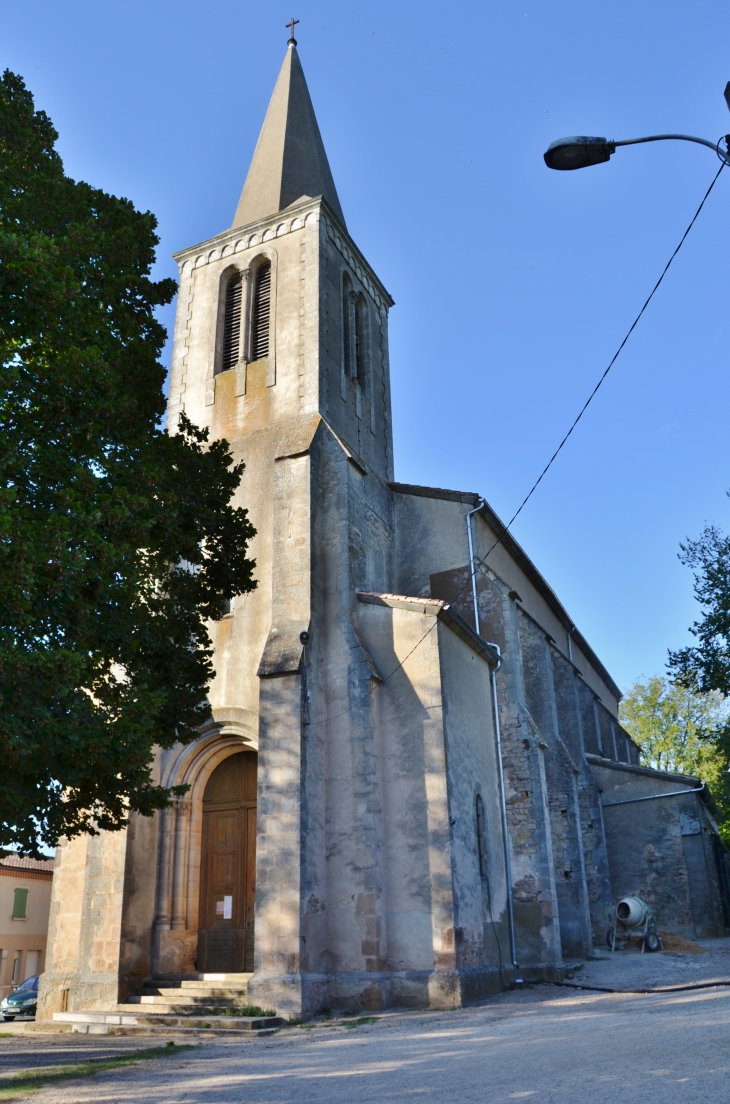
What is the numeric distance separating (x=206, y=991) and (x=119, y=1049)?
10.4 feet

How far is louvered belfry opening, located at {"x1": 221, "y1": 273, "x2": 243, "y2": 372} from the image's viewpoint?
752 inches

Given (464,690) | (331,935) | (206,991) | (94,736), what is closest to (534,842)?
(464,690)

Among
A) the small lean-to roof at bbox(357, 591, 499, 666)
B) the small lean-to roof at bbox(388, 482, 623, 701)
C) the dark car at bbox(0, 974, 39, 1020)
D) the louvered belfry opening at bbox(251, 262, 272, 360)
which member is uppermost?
the louvered belfry opening at bbox(251, 262, 272, 360)

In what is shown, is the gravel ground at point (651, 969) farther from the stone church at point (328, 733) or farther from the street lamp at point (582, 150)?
the street lamp at point (582, 150)

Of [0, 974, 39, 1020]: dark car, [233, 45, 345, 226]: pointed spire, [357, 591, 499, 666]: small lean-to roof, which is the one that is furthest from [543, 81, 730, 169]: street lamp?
[0, 974, 39, 1020]: dark car

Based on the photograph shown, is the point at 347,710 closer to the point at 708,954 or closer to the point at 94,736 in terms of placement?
the point at 94,736

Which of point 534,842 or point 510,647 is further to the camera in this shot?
point 510,647

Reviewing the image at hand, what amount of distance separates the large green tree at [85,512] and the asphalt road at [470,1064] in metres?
2.63

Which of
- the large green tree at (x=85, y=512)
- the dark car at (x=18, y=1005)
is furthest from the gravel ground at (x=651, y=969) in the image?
the dark car at (x=18, y=1005)

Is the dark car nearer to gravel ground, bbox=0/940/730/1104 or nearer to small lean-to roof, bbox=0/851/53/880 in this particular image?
small lean-to roof, bbox=0/851/53/880

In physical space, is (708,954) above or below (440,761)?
below

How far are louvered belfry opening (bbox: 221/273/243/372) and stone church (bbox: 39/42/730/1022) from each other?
0.05 m

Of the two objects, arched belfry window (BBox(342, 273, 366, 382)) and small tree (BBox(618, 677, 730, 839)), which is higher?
arched belfry window (BBox(342, 273, 366, 382))

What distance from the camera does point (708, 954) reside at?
66.5 feet
